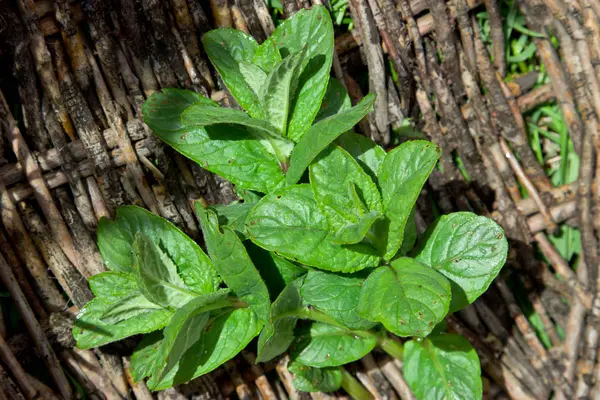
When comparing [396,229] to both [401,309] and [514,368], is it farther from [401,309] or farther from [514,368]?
[514,368]

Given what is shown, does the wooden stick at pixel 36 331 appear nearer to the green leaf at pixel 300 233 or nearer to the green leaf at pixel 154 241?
the green leaf at pixel 154 241

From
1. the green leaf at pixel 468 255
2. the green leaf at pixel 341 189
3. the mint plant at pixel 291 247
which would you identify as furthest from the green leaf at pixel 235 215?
the green leaf at pixel 468 255

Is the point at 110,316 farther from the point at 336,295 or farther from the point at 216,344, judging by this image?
the point at 336,295

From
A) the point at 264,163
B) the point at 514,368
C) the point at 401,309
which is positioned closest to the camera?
the point at 401,309

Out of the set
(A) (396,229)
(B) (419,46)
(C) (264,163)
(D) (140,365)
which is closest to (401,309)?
(A) (396,229)

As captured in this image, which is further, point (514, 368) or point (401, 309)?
point (514, 368)

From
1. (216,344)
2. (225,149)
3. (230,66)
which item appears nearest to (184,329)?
(216,344)
